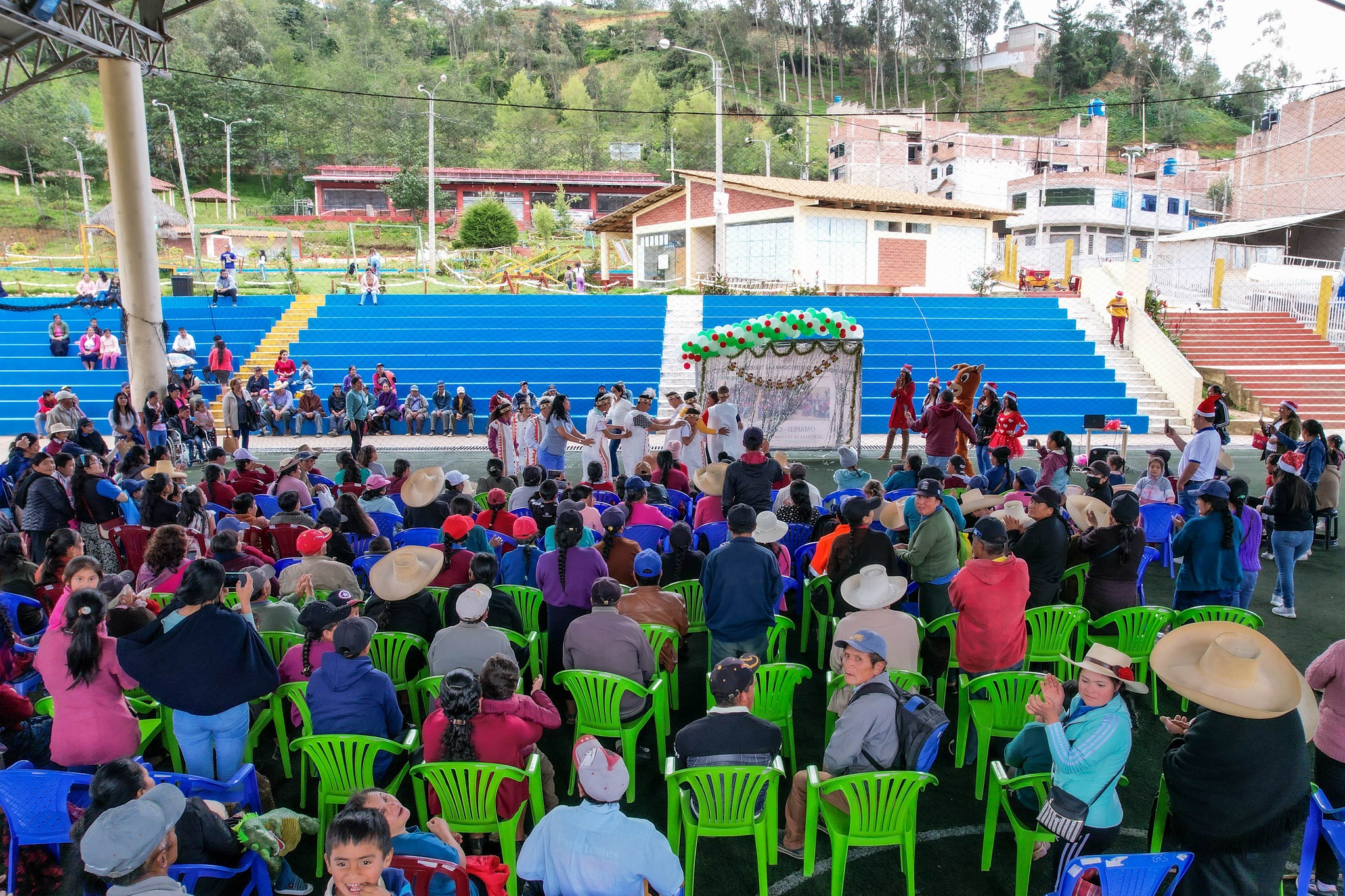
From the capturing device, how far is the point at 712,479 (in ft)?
24.6

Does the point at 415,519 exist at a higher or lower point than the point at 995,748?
higher

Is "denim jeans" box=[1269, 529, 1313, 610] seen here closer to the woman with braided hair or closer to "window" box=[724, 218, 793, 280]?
the woman with braided hair

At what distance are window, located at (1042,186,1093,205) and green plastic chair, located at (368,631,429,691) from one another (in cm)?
4812

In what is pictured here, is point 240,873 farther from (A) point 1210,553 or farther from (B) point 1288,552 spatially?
(B) point 1288,552

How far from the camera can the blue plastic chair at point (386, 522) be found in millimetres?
6859

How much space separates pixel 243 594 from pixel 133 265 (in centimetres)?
1124

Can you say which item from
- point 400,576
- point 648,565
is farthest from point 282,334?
point 648,565

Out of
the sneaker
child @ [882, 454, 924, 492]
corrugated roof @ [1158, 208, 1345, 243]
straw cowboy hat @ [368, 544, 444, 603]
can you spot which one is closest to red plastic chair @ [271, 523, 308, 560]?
straw cowboy hat @ [368, 544, 444, 603]

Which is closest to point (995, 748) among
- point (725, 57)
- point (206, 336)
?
point (206, 336)

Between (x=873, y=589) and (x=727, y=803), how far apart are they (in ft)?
4.69

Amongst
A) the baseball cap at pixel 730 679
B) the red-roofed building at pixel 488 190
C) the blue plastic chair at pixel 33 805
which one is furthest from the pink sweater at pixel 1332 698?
the red-roofed building at pixel 488 190

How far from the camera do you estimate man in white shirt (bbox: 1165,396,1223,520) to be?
25.6ft

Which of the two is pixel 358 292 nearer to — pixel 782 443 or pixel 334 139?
pixel 782 443

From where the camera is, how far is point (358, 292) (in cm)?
2305
